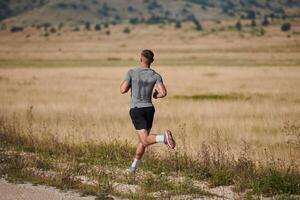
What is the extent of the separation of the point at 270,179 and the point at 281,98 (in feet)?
62.8

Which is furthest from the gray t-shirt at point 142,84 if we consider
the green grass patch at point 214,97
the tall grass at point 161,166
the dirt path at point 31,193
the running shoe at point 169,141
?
the green grass patch at point 214,97

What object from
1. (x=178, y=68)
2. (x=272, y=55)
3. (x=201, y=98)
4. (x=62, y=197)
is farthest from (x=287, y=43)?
(x=62, y=197)

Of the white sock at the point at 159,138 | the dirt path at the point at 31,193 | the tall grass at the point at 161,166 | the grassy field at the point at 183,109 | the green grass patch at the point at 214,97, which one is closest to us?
the dirt path at the point at 31,193

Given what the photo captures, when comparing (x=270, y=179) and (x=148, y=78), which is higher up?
(x=148, y=78)

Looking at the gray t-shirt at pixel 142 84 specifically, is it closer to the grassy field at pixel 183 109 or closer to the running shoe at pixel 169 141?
the running shoe at pixel 169 141

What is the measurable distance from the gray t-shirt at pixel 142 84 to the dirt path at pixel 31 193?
193 cm

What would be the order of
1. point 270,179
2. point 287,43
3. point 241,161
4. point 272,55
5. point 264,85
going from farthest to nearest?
point 287,43 < point 272,55 < point 264,85 < point 241,161 < point 270,179

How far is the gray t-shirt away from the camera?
9.91 m

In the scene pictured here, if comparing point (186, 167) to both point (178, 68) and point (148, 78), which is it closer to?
point (148, 78)

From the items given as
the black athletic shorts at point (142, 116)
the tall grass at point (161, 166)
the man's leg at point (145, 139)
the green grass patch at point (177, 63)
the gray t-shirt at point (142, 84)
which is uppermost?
the gray t-shirt at point (142, 84)

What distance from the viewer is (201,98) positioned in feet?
97.1

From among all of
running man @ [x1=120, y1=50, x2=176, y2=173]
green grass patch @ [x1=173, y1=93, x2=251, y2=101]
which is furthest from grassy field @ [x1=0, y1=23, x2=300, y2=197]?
running man @ [x1=120, y1=50, x2=176, y2=173]

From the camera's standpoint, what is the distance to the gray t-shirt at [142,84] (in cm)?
991

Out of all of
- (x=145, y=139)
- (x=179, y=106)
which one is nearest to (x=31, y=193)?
(x=145, y=139)
